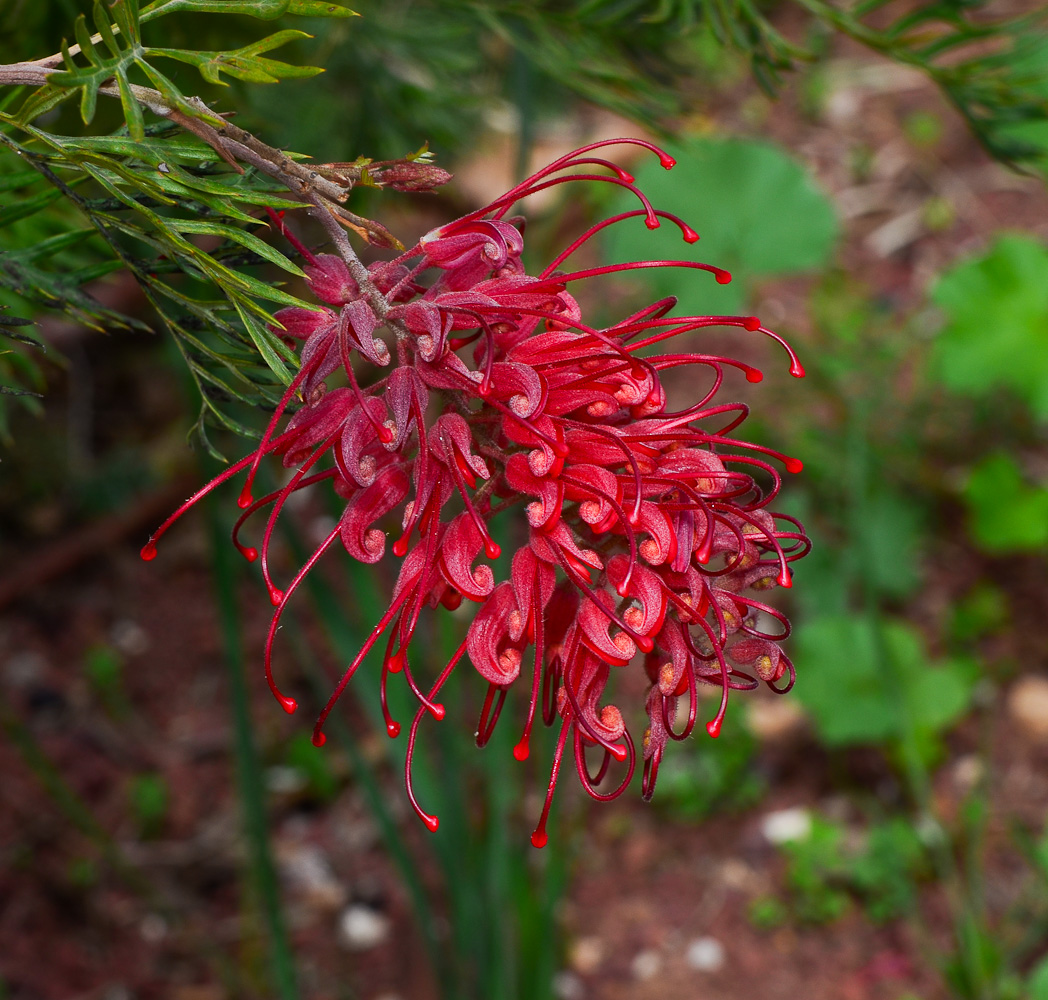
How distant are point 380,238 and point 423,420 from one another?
0.24ft

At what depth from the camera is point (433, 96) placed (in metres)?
1.02

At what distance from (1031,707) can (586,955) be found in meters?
0.81

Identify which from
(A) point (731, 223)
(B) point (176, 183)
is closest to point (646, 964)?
(A) point (731, 223)

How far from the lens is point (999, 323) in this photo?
1800 mm

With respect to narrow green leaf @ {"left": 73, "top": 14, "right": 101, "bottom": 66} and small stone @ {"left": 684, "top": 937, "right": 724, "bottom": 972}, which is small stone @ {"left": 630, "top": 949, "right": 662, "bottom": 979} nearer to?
small stone @ {"left": 684, "top": 937, "right": 724, "bottom": 972}

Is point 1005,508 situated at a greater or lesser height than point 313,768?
greater

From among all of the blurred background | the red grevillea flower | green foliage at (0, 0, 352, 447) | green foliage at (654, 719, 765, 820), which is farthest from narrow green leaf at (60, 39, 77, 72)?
green foliage at (654, 719, 765, 820)

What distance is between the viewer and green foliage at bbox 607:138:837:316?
1802 millimetres

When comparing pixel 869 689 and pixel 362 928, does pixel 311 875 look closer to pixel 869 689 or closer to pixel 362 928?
pixel 362 928

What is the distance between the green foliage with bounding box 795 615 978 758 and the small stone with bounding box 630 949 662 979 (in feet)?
1.32

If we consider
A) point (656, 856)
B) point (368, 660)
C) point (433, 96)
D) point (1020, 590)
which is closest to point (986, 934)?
point (656, 856)

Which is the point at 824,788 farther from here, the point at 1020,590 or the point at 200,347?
the point at 200,347

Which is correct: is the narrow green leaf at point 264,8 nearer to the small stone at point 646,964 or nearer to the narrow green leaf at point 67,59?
the narrow green leaf at point 67,59

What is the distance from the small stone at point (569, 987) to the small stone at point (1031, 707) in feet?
2.68
